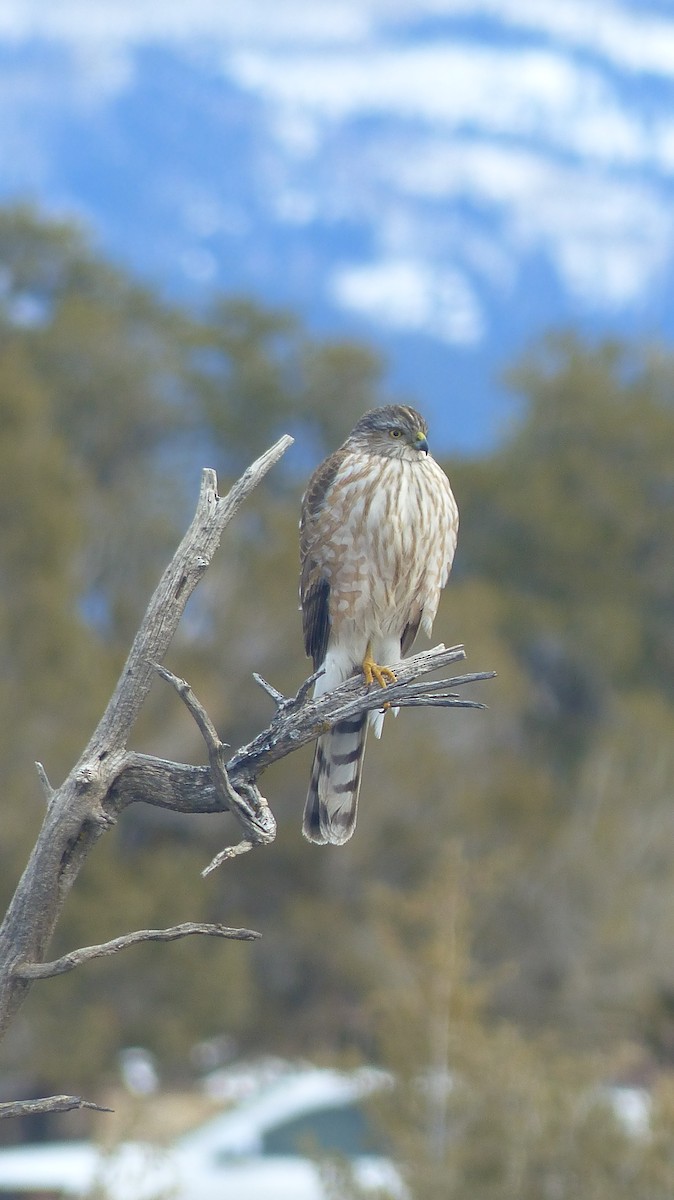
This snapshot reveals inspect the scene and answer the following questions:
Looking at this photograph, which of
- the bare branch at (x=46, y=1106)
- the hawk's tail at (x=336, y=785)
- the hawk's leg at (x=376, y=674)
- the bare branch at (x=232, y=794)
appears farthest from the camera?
the hawk's leg at (x=376, y=674)

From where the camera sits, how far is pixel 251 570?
25078 millimetres

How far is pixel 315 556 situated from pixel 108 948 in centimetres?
231

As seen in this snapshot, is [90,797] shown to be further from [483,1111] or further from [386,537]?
[483,1111]

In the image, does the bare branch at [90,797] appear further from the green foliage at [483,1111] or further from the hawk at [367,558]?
the green foliage at [483,1111]

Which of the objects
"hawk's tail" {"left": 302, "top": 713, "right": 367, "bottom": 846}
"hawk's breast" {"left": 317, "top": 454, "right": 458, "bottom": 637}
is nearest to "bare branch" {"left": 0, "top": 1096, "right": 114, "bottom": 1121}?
"hawk's tail" {"left": 302, "top": 713, "right": 367, "bottom": 846}

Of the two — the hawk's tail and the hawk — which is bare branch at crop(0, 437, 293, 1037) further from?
the hawk

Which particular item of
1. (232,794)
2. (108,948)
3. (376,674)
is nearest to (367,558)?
(376,674)

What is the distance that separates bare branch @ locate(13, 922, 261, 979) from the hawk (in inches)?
60.2

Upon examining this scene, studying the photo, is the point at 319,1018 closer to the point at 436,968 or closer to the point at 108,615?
the point at 108,615

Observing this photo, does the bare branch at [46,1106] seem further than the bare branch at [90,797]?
No

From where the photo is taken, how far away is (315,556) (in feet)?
16.5

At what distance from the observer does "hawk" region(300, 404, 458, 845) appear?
15.4 ft

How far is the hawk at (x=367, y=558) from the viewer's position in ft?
15.4

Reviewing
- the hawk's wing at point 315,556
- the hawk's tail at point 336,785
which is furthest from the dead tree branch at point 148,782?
the hawk's wing at point 315,556
